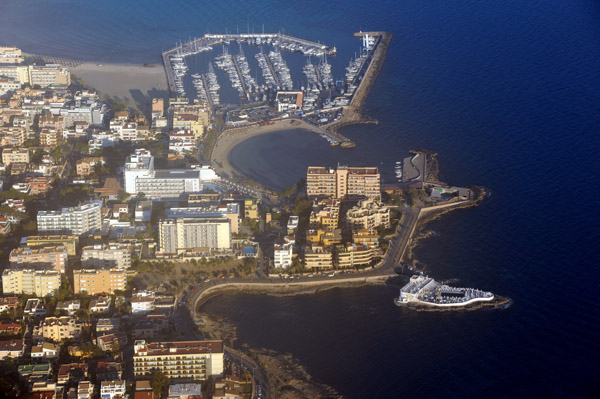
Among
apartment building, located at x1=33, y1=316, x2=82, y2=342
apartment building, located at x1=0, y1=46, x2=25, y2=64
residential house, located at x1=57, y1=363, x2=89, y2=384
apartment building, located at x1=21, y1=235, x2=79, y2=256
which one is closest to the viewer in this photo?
residential house, located at x1=57, y1=363, x2=89, y2=384

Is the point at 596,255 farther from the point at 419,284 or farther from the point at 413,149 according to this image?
the point at 413,149

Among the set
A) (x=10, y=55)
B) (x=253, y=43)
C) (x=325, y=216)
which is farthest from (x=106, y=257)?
(x=253, y=43)

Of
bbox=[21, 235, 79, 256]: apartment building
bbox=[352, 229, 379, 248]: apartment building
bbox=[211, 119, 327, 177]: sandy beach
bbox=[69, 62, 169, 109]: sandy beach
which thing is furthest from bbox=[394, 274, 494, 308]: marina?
bbox=[69, 62, 169, 109]: sandy beach

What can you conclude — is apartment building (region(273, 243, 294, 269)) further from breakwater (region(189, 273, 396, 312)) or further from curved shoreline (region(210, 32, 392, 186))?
curved shoreline (region(210, 32, 392, 186))

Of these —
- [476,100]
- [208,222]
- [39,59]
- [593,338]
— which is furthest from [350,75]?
[593,338]

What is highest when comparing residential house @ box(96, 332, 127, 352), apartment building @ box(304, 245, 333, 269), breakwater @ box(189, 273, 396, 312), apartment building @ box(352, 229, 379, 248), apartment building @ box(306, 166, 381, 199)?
apartment building @ box(306, 166, 381, 199)

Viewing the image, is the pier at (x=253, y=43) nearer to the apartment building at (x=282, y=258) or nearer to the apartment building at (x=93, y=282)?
the apartment building at (x=282, y=258)

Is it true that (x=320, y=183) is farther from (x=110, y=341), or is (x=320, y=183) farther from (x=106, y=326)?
(x=110, y=341)
